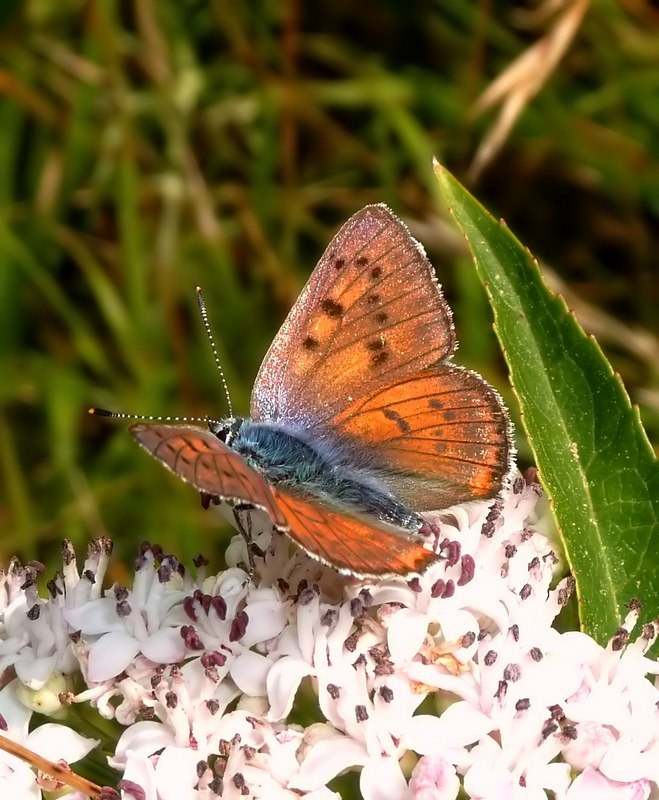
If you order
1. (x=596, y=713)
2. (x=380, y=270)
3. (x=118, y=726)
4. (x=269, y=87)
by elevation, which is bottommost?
(x=118, y=726)

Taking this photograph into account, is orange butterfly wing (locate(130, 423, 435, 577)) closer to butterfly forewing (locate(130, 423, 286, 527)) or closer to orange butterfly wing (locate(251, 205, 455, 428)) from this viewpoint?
butterfly forewing (locate(130, 423, 286, 527))

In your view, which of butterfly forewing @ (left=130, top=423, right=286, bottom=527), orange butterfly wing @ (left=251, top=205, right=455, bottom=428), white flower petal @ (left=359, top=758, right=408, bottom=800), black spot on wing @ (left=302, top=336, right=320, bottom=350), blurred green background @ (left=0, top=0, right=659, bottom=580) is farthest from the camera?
blurred green background @ (left=0, top=0, right=659, bottom=580)

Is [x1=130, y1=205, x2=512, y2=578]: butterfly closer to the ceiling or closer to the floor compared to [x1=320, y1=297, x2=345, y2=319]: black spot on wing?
closer to the floor

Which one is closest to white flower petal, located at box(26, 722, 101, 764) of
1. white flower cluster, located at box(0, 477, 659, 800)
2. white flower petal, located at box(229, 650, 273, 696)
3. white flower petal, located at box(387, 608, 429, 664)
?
white flower cluster, located at box(0, 477, 659, 800)

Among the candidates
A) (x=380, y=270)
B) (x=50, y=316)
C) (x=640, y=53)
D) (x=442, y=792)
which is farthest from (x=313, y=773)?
(x=640, y=53)

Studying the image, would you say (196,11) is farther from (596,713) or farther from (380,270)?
(596,713)

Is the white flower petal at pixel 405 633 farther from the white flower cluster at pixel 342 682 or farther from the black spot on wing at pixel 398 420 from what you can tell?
the black spot on wing at pixel 398 420

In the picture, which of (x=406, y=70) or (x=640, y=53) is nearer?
(x=640, y=53)

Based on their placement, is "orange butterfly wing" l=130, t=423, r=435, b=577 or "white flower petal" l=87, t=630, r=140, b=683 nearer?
"orange butterfly wing" l=130, t=423, r=435, b=577
